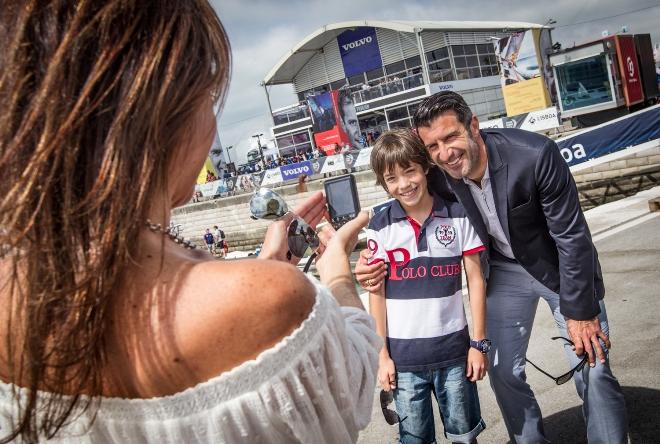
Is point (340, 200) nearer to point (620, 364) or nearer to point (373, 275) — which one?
point (373, 275)

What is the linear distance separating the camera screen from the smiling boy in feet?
1.37

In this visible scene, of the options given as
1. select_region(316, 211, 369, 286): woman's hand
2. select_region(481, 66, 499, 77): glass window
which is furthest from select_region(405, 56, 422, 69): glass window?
select_region(316, 211, 369, 286): woman's hand

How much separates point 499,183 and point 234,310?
2050 mm

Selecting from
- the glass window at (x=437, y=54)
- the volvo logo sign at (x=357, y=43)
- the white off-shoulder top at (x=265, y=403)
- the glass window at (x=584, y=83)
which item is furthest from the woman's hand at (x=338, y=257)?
the volvo logo sign at (x=357, y=43)

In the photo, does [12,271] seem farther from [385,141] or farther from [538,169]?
[538,169]

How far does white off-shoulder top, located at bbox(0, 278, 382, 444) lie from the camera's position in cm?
87

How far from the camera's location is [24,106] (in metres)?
0.80

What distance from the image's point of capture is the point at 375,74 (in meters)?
42.3

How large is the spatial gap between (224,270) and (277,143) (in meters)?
45.0

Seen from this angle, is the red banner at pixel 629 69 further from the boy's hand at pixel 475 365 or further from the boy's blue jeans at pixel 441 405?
the boy's blue jeans at pixel 441 405

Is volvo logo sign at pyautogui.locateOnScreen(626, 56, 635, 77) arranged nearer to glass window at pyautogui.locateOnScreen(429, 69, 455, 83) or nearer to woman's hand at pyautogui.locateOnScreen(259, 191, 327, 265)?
glass window at pyautogui.locateOnScreen(429, 69, 455, 83)

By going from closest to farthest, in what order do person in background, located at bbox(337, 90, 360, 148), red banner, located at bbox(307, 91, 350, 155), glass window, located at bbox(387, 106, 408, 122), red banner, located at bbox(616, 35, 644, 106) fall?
red banner, located at bbox(616, 35, 644, 106) → red banner, located at bbox(307, 91, 350, 155) → person in background, located at bbox(337, 90, 360, 148) → glass window, located at bbox(387, 106, 408, 122)

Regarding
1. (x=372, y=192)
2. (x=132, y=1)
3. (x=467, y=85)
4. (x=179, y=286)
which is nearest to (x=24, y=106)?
(x=132, y=1)

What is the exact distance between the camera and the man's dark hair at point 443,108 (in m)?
2.62
